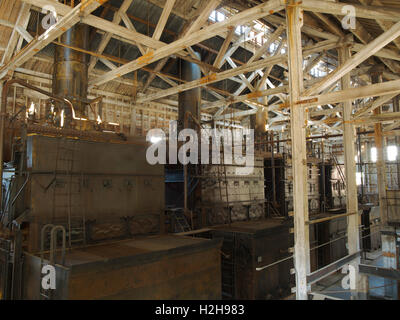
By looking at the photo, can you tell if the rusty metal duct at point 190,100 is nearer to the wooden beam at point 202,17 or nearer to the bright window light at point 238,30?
the bright window light at point 238,30

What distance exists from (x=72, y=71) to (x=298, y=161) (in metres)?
7.88

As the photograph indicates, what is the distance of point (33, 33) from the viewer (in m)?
12.5

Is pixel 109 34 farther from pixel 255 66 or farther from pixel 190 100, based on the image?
pixel 255 66

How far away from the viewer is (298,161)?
17.2 ft

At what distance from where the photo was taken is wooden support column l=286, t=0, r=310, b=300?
200 inches

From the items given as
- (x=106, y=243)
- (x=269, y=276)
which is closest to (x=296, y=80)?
(x=106, y=243)

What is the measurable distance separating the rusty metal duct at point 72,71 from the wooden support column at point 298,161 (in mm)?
6662

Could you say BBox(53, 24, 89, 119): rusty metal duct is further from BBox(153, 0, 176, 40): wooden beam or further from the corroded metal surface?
the corroded metal surface

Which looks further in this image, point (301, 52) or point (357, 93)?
point (301, 52)

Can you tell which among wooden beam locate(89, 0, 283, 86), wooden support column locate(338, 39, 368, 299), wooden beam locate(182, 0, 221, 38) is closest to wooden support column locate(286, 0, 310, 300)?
wooden beam locate(89, 0, 283, 86)

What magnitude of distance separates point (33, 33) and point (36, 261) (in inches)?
412

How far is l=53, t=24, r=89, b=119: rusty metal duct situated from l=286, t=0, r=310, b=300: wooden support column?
666cm

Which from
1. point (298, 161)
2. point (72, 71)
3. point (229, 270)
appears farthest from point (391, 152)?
point (72, 71)

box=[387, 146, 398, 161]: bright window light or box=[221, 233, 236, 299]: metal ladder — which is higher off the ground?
box=[387, 146, 398, 161]: bright window light
